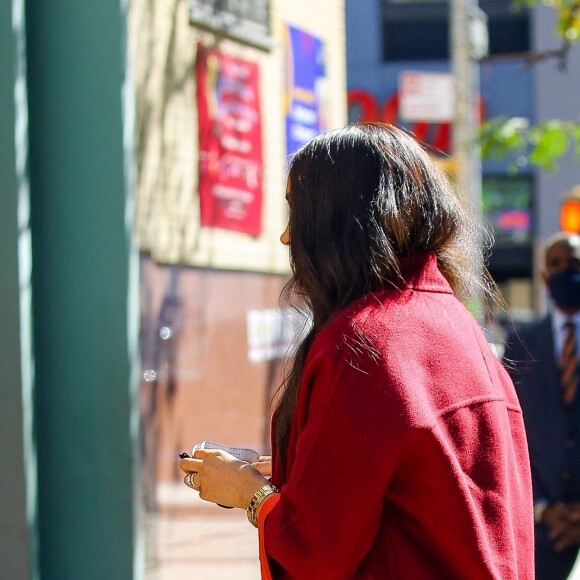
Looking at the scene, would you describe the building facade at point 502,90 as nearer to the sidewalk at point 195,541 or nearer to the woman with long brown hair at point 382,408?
the sidewalk at point 195,541

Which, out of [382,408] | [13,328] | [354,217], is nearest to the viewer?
[382,408]

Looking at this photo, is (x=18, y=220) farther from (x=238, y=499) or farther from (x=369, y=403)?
(x=369, y=403)

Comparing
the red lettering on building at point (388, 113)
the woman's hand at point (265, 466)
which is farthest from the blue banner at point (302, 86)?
the red lettering on building at point (388, 113)

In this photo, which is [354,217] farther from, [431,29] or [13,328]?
[431,29]

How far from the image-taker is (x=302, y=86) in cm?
622

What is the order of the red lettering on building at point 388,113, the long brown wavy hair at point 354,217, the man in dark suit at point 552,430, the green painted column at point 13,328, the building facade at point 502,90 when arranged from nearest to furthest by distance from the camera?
the long brown wavy hair at point 354,217
the green painted column at point 13,328
the man in dark suit at point 552,430
the red lettering on building at point 388,113
the building facade at point 502,90

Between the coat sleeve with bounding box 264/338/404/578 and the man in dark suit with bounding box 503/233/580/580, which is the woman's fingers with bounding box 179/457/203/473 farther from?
the man in dark suit with bounding box 503/233/580/580

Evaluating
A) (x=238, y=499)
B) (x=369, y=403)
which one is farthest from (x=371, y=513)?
(x=238, y=499)

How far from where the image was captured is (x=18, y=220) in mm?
3365

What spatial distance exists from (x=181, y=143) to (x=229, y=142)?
1.33 ft

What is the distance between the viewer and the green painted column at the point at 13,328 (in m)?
3.36

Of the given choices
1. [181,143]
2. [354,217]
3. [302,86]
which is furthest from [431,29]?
[354,217]

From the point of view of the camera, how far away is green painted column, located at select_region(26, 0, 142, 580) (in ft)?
11.8

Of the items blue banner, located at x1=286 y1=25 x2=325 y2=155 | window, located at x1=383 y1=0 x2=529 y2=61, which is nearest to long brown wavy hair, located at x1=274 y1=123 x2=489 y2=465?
blue banner, located at x1=286 y1=25 x2=325 y2=155
